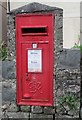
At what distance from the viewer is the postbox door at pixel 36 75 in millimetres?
4473

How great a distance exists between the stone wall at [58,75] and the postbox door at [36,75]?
123 mm

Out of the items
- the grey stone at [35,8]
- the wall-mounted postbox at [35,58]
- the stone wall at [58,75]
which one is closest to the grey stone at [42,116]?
the stone wall at [58,75]

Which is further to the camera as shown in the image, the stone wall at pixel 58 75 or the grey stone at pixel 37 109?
the grey stone at pixel 37 109

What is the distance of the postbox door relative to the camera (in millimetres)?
4473

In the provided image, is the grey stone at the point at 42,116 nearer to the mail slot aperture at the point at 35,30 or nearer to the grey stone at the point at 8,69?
the grey stone at the point at 8,69

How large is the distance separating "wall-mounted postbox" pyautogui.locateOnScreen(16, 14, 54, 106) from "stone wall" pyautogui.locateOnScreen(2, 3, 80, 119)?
9 cm

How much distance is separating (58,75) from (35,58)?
0.50 m

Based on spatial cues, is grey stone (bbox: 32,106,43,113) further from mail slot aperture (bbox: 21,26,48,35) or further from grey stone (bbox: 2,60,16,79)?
mail slot aperture (bbox: 21,26,48,35)

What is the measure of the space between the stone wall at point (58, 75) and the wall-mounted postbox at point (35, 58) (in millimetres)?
87

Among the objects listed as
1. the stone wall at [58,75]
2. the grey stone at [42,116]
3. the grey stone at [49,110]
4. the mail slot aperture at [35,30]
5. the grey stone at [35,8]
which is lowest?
the grey stone at [42,116]

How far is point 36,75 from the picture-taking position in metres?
4.52

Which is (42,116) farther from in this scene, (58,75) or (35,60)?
(35,60)

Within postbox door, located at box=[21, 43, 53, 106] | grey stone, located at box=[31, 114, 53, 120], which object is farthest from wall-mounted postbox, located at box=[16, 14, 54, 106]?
grey stone, located at box=[31, 114, 53, 120]

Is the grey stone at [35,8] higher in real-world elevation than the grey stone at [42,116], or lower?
higher
